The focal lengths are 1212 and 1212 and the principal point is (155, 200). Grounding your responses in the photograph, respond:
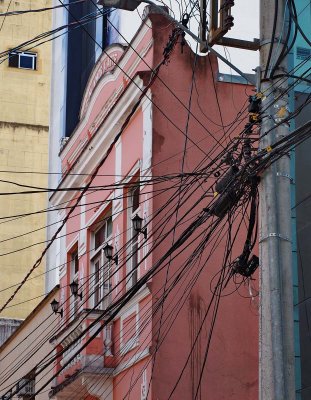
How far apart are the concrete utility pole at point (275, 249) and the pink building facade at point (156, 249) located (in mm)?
4269

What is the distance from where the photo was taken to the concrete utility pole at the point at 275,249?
36.8 feet

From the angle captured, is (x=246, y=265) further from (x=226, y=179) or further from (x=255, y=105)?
(x=255, y=105)

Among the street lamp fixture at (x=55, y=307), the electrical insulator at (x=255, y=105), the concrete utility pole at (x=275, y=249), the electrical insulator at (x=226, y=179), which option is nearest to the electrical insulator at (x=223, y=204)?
the electrical insulator at (x=226, y=179)

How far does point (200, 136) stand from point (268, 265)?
7252 millimetres

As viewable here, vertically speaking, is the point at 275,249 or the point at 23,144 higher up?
the point at 23,144

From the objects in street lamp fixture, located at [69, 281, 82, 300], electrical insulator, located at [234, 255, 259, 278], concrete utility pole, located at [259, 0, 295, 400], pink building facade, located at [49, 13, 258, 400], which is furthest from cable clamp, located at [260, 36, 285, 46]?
street lamp fixture, located at [69, 281, 82, 300]

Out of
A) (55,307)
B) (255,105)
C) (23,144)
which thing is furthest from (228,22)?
(23,144)

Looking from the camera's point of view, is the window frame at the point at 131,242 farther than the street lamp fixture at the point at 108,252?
No

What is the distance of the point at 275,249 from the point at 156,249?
20.5 ft

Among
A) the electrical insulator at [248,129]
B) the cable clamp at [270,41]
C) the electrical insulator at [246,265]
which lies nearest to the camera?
the cable clamp at [270,41]

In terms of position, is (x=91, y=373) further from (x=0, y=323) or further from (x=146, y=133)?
(x=0, y=323)

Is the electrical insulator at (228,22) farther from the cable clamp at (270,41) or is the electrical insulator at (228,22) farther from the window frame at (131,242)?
the window frame at (131,242)

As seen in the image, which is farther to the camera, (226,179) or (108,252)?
(108,252)

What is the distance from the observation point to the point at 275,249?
38.0ft
